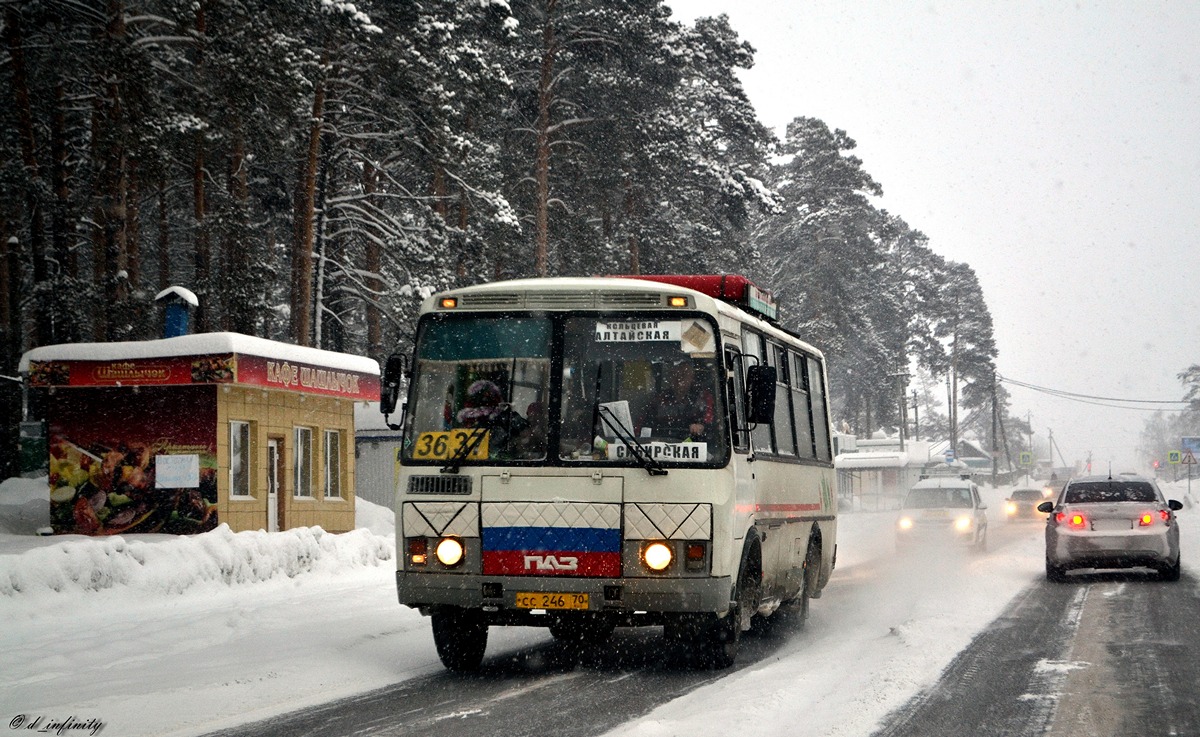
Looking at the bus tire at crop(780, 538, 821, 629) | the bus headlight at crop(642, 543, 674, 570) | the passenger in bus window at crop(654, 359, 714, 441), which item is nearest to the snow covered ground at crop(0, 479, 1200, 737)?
the bus tire at crop(780, 538, 821, 629)

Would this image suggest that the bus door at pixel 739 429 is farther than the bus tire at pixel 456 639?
No

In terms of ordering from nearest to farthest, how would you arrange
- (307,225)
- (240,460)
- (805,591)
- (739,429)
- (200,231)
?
(739,429)
(805,591)
(240,460)
(307,225)
(200,231)

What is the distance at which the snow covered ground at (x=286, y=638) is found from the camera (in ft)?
29.6

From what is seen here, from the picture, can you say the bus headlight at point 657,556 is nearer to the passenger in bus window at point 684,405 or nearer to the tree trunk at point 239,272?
the passenger in bus window at point 684,405

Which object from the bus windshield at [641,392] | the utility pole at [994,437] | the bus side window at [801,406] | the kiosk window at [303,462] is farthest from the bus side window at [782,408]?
the utility pole at [994,437]

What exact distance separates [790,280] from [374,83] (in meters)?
45.2

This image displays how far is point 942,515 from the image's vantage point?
2791cm

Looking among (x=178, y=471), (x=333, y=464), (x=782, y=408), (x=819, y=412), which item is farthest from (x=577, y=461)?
(x=333, y=464)

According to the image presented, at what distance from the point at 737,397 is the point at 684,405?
57cm

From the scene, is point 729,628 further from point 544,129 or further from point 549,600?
point 544,129

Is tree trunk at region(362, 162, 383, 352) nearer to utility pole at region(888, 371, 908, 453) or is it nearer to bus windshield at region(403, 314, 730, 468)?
bus windshield at region(403, 314, 730, 468)

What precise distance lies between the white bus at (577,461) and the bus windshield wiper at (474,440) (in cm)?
1

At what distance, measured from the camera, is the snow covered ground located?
901 cm

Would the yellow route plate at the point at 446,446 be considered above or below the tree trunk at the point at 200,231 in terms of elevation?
below
